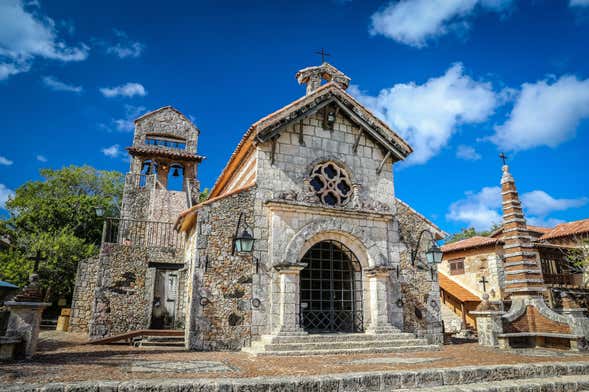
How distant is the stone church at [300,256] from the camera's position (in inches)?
388

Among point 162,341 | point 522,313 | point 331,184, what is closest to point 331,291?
point 331,184

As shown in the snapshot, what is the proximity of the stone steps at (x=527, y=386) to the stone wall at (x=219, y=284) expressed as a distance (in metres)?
5.19

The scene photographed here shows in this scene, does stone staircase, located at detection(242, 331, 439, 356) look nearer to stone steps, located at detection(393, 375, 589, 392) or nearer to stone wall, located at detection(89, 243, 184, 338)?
stone steps, located at detection(393, 375, 589, 392)

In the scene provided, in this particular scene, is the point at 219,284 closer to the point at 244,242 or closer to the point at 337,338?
the point at 244,242

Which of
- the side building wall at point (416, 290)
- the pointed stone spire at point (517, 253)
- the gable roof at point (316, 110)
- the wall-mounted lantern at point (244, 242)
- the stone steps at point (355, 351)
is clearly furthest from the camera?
the side building wall at point (416, 290)

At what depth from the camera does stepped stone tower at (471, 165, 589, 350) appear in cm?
1062

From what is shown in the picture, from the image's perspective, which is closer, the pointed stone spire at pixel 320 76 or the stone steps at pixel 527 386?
the stone steps at pixel 527 386

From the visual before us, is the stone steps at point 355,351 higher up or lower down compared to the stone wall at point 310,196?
lower down

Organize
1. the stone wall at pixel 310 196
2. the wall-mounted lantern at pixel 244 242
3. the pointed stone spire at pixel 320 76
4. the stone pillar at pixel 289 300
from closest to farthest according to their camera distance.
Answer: the wall-mounted lantern at pixel 244 242, the stone pillar at pixel 289 300, the stone wall at pixel 310 196, the pointed stone spire at pixel 320 76

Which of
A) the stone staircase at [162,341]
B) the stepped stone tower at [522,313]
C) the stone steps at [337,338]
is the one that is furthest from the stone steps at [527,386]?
the stone staircase at [162,341]

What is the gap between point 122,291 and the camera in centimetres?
1325

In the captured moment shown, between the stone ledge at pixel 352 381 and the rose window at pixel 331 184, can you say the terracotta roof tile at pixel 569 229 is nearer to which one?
the rose window at pixel 331 184

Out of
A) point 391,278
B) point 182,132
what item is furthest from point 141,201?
point 391,278

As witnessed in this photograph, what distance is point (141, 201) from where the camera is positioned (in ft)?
72.1
